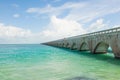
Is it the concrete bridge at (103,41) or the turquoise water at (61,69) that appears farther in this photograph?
the concrete bridge at (103,41)

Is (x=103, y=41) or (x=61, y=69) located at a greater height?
(x=103, y=41)

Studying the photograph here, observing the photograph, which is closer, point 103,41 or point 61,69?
point 61,69

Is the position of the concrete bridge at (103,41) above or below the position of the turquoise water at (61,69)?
above

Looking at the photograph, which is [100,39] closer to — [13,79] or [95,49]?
[95,49]

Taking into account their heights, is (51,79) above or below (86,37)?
below

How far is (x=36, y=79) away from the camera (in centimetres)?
1324

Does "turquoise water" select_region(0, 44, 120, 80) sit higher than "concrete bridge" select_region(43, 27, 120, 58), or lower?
lower

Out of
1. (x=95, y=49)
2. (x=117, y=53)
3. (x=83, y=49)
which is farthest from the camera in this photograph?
(x=83, y=49)

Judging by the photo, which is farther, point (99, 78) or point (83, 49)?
point (83, 49)

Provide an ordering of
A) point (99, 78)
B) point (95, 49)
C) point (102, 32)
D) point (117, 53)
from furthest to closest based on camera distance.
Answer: point (95, 49) < point (102, 32) < point (117, 53) < point (99, 78)

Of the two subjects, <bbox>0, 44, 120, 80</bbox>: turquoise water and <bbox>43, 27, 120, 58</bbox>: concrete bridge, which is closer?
<bbox>0, 44, 120, 80</bbox>: turquoise water

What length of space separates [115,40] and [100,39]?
5.45 metres

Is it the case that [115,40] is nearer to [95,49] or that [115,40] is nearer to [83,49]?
[95,49]

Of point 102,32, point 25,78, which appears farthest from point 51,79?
point 102,32
